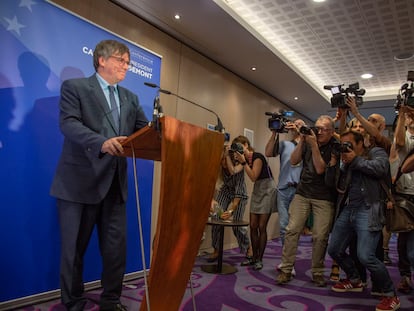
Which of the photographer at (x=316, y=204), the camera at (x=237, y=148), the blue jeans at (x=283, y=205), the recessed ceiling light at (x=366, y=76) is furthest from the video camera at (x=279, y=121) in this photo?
the recessed ceiling light at (x=366, y=76)

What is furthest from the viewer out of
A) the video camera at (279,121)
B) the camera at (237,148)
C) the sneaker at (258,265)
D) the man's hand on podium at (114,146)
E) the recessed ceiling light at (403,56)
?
the recessed ceiling light at (403,56)

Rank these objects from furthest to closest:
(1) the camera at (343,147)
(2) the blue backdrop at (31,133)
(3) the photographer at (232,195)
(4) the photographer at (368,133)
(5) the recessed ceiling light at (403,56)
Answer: (5) the recessed ceiling light at (403,56), (3) the photographer at (232,195), (4) the photographer at (368,133), (1) the camera at (343,147), (2) the blue backdrop at (31,133)

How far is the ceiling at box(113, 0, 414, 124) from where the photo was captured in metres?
3.22

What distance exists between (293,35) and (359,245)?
107 inches

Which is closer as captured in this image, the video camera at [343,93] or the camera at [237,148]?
the video camera at [343,93]

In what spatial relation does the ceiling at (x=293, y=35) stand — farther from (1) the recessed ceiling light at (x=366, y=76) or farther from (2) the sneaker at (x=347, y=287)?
(2) the sneaker at (x=347, y=287)

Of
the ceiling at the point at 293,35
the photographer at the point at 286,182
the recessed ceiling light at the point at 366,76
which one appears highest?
the recessed ceiling light at the point at 366,76

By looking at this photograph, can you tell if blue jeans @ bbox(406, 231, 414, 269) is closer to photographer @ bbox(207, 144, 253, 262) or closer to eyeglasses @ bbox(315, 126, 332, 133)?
eyeglasses @ bbox(315, 126, 332, 133)

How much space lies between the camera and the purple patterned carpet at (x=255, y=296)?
226 centimetres

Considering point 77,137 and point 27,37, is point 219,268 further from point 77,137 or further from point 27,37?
point 27,37

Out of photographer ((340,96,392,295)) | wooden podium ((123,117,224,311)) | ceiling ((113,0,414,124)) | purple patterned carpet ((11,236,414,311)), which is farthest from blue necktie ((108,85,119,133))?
photographer ((340,96,392,295))

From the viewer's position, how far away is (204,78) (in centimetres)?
411

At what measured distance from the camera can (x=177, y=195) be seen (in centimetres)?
128

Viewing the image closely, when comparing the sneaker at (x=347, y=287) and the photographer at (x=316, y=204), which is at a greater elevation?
the photographer at (x=316, y=204)
